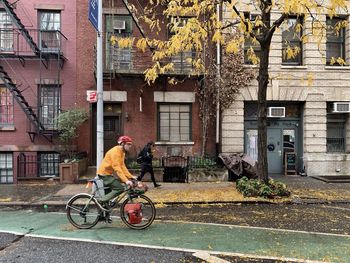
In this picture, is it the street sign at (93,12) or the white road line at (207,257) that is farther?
the street sign at (93,12)

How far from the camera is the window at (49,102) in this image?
15250mm

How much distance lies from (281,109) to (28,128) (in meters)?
10.9

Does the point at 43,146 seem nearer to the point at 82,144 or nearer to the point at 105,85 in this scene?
the point at 82,144

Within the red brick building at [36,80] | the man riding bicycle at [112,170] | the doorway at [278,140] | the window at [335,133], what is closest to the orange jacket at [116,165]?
the man riding bicycle at [112,170]

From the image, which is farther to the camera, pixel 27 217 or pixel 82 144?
pixel 82 144

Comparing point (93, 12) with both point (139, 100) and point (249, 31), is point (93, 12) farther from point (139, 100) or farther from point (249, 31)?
point (139, 100)

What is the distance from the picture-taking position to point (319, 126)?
52.2ft

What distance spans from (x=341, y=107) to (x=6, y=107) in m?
14.6

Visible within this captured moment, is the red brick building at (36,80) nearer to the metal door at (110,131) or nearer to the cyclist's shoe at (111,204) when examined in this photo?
the metal door at (110,131)

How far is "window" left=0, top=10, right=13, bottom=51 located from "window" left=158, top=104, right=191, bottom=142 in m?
6.91

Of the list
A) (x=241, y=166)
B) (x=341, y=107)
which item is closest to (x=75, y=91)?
(x=241, y=166)

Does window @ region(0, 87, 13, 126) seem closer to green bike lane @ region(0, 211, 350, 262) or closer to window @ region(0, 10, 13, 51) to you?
window @ region(0, 10, 13, 51)

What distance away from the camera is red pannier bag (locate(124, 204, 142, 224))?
279 inches

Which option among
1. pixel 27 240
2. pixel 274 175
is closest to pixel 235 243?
pixel 27 240
